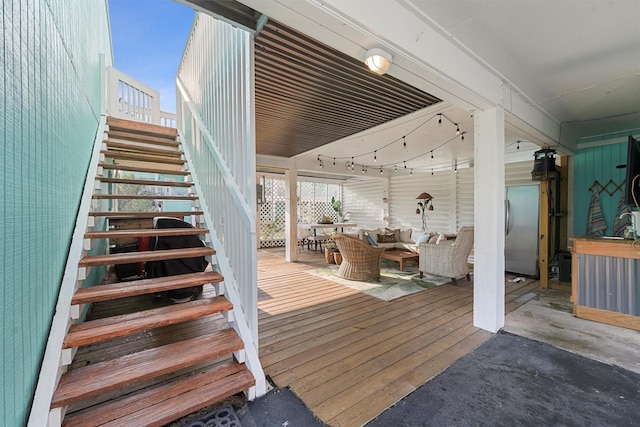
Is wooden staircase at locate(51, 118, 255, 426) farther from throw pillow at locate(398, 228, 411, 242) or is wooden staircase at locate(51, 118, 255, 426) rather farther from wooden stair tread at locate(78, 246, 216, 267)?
throw pillow at locate(398, 228, 411, 242)

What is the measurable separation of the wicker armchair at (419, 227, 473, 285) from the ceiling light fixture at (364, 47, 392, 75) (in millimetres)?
3518

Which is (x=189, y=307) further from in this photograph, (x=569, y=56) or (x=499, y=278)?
(x=569, y=56)

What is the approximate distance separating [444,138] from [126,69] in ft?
21.3

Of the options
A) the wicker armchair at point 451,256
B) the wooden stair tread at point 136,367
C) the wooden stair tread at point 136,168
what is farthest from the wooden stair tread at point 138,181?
the wicker armchair at point 451,256

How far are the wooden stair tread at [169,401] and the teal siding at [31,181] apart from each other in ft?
1.10

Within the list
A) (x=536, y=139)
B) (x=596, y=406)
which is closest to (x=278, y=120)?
(x=536, y=139)

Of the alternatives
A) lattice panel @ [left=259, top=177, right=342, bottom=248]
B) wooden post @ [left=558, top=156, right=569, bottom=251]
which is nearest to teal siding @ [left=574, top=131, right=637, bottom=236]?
wooden post @ [left=558, top=156, right=569, bottom=251]

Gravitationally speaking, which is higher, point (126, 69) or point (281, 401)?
point (126, 69)

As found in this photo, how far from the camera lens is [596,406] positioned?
165cm

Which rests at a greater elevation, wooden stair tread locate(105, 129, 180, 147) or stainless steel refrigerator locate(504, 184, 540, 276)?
wooden stair tread locate(105, 129, 180, 147)

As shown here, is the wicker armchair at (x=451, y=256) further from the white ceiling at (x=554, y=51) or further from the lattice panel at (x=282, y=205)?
the lattice panel at (x=282, y=205)

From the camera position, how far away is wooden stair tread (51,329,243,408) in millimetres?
1319

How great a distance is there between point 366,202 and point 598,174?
239 inches

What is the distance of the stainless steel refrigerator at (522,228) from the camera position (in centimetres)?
484
